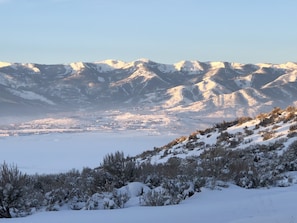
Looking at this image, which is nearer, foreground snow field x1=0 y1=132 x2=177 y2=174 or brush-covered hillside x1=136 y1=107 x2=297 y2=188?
brush-covered hillside x1=136 y1=107 x2=297 y2=188

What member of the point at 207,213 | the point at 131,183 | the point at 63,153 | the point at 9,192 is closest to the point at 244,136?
the point at 131,183

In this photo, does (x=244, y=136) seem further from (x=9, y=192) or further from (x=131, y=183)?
(x=9, y=192)

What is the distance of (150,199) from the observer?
627 centimetres

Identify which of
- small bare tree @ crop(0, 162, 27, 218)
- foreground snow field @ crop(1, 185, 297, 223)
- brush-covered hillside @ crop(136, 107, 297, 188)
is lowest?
foreground snow field @ crop(1, 185, 297, 223)

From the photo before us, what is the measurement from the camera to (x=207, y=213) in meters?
5.36

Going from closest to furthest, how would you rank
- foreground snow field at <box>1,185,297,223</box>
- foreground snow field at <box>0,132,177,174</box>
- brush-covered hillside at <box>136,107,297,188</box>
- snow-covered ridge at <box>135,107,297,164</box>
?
foreground snow field at <box>1,185,297,223</box>
brush-covered hillside at <box>136,107,297,188</box>
snow-covered ridge at <box>135,107,297,164</box>
foreground snow field at <box>0,132,177,174</box>

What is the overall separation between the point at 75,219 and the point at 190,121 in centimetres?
11206

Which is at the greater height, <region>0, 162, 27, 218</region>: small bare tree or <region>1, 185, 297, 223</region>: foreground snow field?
<region>0, 162, 27, 218</region>: small bare tree

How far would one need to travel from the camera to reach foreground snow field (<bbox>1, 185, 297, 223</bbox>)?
5.05 meters

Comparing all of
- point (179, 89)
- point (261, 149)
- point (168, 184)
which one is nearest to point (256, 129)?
point (261, 149)

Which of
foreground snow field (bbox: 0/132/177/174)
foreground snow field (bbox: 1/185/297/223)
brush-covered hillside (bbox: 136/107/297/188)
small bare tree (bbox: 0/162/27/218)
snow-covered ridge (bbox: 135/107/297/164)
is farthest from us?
foreground snow field (bbox: 0/132/177/174)

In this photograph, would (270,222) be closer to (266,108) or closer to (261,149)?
(261,149)

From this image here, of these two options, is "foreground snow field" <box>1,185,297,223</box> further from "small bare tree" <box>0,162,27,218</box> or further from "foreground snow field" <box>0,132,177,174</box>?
"foreground snow field" <box>0,132,177,174</box>

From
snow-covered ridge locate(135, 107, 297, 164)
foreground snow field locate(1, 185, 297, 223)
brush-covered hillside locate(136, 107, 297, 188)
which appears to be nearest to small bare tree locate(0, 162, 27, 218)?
foreground snow field locate(1, 185, 297, 223)
